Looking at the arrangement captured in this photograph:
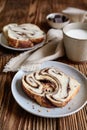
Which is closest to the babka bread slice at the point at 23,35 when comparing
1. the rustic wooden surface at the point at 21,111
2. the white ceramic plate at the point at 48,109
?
the rustic wooden surface at the point at 21,111

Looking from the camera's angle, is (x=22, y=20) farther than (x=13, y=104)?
Yes

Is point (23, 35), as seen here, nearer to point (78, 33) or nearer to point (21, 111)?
point (78, 33)

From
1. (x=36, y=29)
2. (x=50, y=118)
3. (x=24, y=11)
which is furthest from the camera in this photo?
(x=24, y=11)

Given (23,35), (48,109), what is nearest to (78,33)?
(23,35)

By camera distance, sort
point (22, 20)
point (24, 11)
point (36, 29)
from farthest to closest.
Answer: point (24, 11)
point (22, 20)
point (36, 29)

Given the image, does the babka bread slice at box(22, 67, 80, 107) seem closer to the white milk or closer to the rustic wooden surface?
the rustic wooden surface

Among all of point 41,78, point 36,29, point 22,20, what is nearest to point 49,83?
point 41,78

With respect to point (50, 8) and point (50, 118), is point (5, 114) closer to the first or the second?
point (50, 118)
